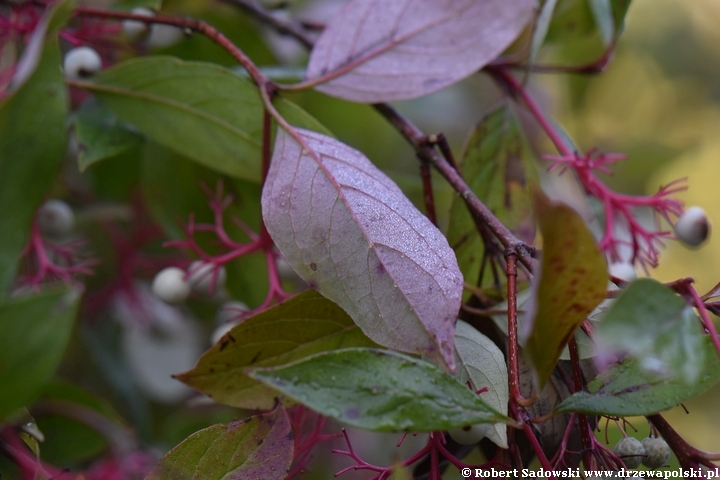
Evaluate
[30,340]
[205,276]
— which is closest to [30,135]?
[30,340]

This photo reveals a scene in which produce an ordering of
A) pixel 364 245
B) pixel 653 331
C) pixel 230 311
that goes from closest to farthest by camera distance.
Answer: pixel 653 331, pixel 364 245, pixel 230 311

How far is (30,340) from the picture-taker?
0.37m

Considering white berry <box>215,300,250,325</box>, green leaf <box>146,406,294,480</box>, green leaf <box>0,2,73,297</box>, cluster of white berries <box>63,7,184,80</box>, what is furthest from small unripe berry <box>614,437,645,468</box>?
cluster of white berries <box>63,7,184,80</box>

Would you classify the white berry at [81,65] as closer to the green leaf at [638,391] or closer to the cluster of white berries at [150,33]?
the cluster of white berries at [150,33]

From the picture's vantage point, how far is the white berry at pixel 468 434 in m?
0.45

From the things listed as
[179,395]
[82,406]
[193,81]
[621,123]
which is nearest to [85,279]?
[179,395]

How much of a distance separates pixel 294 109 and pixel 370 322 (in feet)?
0.80

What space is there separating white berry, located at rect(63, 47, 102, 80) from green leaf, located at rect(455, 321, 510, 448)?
49cm

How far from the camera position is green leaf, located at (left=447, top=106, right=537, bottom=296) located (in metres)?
0.62

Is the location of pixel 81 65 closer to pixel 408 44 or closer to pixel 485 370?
pixel 408 44

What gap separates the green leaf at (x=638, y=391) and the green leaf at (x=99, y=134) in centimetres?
50

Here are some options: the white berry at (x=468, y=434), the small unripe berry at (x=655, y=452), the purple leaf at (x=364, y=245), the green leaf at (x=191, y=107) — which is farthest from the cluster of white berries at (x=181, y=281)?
the small unripe berry at (x=655, y=452)

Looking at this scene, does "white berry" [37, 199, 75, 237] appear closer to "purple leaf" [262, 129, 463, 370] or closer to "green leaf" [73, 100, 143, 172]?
"green leaf" [73, 100, 143, 172]

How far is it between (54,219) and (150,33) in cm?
26
